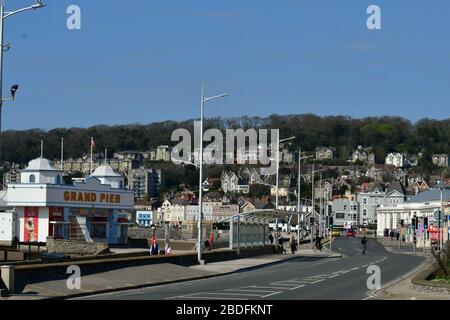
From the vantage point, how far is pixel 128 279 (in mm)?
35656

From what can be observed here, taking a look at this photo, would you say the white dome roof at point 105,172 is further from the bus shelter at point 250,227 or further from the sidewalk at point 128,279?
the sidewalk at point 128,279

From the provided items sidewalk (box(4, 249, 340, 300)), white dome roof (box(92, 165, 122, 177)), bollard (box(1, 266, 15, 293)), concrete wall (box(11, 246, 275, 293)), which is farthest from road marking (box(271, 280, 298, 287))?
white dome roof (box(92, 165, 122, 177))

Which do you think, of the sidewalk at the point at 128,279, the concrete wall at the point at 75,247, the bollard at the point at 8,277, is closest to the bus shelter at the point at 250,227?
the sidewalk at the point at 128,279

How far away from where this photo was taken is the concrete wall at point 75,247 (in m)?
58.8

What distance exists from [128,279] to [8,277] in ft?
27.6

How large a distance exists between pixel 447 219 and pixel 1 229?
146 feet

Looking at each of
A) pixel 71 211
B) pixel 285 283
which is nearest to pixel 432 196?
pixel 71 211

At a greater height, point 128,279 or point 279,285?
point 128,279

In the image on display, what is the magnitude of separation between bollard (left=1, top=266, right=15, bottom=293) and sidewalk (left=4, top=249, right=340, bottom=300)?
14.5 inches

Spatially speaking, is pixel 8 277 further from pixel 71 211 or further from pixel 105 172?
pixel 105 172

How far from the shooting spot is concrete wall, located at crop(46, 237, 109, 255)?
58.8 metres

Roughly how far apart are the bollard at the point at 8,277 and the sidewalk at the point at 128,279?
14.5 inches

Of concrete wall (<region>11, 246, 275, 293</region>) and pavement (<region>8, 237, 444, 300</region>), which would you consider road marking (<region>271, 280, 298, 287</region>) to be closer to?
pavement (<region>8, 237, 444, 300</region>)
